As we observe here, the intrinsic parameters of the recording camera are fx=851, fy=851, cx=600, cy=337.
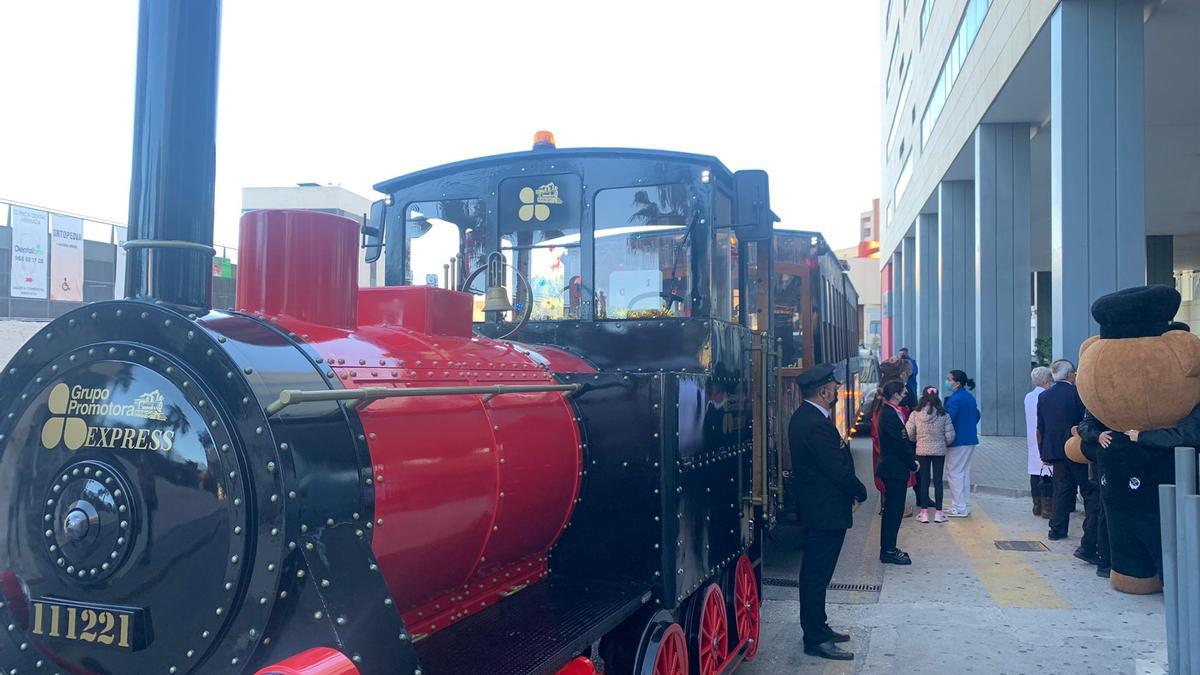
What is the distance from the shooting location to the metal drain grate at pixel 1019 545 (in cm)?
794

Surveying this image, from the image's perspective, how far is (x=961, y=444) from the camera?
355 inches

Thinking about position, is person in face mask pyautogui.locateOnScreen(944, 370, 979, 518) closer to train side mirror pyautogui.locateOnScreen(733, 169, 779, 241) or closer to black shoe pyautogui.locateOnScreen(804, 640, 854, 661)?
black shoe pyautogui.locateOnScreen(804, 640, 854, 661)

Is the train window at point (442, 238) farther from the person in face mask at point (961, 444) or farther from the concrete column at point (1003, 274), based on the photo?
the concrete column at point (1003, 274)

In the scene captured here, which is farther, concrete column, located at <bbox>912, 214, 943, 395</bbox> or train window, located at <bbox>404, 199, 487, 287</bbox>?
concrete column, located at <bbox>912, 214, 943, 395</bbox>

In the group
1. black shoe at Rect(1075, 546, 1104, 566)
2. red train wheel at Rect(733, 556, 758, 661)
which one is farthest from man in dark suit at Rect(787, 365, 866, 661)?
black shoe at Rect(1075, 546, 1104, 566)

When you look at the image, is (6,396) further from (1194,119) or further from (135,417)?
(1194,119)

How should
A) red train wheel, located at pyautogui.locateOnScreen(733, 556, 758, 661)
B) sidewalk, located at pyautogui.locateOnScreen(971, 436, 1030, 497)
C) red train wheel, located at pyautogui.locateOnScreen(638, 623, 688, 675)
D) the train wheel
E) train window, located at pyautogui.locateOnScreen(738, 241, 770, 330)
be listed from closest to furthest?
red train wheel, located at pyautogui.locateOnScreen(638, 623, 688, 675) < the train wheel < red train wheel, located at pyautogui.locateOnScreen(733, 556, 758, 661) < train window, located at pyautogui.locateOnScreen(738, 241, 770, 330) < sidewalk, located at pyautogui.locateOnScreen(971, 436, 1030, 497)

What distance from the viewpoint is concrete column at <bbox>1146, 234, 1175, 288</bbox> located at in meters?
28.8

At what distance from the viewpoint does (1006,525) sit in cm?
901

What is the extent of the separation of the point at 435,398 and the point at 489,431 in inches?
12.9

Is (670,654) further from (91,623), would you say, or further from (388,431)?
(91,623)

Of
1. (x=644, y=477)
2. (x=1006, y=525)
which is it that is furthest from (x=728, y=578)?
(x=1006, y=525)

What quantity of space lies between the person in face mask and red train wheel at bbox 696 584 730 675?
5.27m

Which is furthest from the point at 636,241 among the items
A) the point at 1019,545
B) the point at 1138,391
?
the point at 1019,545
